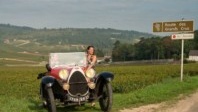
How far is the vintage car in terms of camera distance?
11070 mm

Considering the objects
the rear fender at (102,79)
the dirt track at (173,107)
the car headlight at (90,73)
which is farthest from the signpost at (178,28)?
the car headlight at (90,73)

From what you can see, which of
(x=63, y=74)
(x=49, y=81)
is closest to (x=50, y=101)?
(x=49, y=81)

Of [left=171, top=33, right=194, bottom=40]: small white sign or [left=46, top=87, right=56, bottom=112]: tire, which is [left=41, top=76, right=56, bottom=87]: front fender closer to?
[left=46, top=87, right=56, bottom=112]: tire

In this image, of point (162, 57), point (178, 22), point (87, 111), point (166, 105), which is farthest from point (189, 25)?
point (162, 57)

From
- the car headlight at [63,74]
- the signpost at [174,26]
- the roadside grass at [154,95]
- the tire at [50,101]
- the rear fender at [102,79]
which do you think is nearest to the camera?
the tire at [50,101]

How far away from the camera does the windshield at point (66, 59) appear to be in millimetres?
12363

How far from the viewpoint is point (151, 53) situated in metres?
134

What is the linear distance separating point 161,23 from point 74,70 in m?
10.2

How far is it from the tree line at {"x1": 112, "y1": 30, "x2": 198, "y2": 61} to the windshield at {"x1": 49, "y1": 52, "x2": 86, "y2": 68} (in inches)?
4215

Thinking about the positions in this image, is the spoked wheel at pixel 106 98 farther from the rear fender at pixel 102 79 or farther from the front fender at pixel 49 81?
the front fender at pixel 49 81

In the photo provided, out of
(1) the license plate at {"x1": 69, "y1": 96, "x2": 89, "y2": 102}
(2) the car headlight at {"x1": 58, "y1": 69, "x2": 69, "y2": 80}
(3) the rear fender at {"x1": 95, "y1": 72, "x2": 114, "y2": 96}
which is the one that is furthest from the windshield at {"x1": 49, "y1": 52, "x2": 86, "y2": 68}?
(1) the license plate at {"x1": 69, "y1": 96, "x2": 89, "y2": 102}

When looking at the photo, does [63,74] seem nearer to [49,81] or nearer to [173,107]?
[49,81]

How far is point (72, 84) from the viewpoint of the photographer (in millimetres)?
11070

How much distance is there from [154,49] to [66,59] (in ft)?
392
